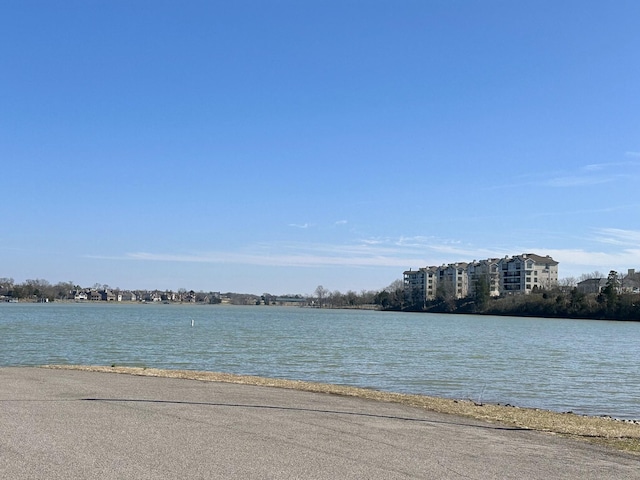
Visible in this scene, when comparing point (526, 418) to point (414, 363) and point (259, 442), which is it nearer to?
point (259, 442)

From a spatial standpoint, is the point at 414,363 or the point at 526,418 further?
the point at 414,363

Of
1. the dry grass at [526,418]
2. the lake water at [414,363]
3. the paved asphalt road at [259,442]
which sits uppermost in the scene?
the paved asphalt road at [259,442]

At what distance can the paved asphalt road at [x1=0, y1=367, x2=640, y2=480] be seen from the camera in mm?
9008

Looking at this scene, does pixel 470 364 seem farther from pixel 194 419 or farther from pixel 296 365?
pixel 194 419

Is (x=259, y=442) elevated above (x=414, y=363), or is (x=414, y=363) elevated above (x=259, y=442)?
(x=259, y=442)

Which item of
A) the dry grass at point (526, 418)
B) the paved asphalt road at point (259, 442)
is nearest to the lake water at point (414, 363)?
the dry grass at point (526, 418)

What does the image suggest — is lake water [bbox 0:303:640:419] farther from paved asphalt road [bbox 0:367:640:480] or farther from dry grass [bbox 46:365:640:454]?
paved asphalt road [bbox 0:367:640:480]

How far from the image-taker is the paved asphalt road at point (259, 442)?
9008 mm

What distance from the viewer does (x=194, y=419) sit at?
12953 mm

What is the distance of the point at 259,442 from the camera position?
1085cm

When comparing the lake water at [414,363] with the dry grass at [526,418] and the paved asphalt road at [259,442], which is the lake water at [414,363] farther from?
the paved asphalt road at [259,442]

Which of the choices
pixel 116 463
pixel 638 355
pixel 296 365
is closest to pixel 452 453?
pixel 116 463

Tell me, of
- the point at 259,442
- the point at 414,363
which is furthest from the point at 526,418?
the point at 414,363

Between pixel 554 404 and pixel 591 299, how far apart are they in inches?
4907
